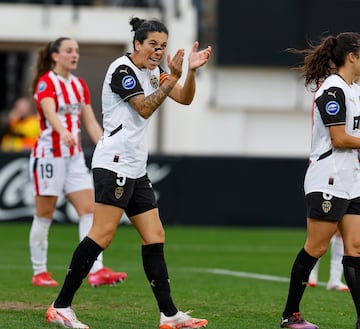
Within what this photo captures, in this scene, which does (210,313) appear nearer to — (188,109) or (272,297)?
(272,297)

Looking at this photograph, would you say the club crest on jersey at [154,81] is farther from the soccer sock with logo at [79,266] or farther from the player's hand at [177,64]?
the soccer sock with logo at [79,266]

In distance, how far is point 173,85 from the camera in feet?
24.0

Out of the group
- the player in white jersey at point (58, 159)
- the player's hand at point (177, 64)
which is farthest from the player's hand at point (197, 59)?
the player in white jersey at point (58, 159)

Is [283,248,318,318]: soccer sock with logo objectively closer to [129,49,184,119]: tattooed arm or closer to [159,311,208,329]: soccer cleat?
[159,311,208,329]: soccer cleat

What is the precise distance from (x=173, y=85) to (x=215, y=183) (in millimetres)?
10438

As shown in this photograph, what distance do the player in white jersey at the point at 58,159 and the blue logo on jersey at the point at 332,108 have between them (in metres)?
3.33

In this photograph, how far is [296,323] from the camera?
305 inches

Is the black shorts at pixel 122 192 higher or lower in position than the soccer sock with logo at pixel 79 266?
higher

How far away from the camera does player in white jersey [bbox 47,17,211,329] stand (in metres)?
7.55

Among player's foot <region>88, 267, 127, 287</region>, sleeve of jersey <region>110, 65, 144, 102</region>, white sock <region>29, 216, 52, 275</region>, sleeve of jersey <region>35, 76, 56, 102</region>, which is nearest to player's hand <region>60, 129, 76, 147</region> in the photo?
sleeve of jersey <region>35, 76, 56, 102</region>

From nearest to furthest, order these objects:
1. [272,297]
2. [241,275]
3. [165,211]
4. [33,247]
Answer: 1. [272,297]
2. [33,247]
3. [241,275]
4. [165,211]

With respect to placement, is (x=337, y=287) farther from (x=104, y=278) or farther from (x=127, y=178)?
(x=127, y=178)

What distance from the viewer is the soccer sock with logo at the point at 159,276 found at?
7.58 metres

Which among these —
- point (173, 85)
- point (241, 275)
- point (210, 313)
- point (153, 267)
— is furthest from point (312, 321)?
point (241, 275)
